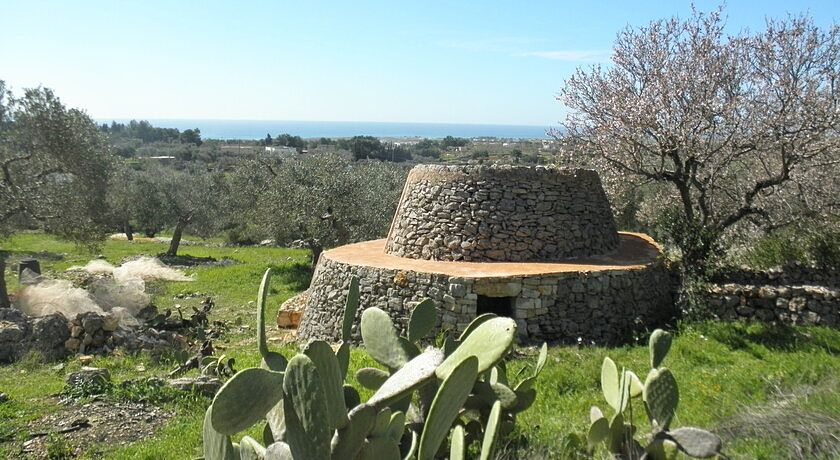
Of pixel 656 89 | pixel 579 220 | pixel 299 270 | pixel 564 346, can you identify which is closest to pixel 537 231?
pixel 579 220

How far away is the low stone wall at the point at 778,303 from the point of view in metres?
10.8

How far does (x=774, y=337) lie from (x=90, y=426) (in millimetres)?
10757

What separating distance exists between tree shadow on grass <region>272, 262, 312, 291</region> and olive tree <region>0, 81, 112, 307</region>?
6052 millimetres

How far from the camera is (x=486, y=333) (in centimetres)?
355

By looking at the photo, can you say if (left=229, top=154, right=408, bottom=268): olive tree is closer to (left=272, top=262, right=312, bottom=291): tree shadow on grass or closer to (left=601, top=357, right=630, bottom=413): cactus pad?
(left=272, top=262, right=312, bottom=291): tree shadow on grass

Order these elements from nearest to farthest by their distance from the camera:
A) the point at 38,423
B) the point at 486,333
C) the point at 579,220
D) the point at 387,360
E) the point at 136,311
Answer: the point at 486,333 < the point at 387,360 < the point at 38,423 < the point at 579,220 < the point at 136,311

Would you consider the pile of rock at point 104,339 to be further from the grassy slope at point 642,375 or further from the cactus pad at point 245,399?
the cactus pad at point 245,399

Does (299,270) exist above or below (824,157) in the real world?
below

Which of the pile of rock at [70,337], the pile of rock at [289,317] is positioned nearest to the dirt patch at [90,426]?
the pile of rock at [70,337]

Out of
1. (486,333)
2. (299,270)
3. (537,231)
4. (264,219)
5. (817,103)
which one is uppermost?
(817,103)

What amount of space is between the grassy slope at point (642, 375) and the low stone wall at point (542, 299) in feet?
2.33

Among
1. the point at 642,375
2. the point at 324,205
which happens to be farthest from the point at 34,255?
the point at 642,375

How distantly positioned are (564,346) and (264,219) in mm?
15025

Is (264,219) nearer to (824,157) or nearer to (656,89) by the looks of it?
(656,89)
